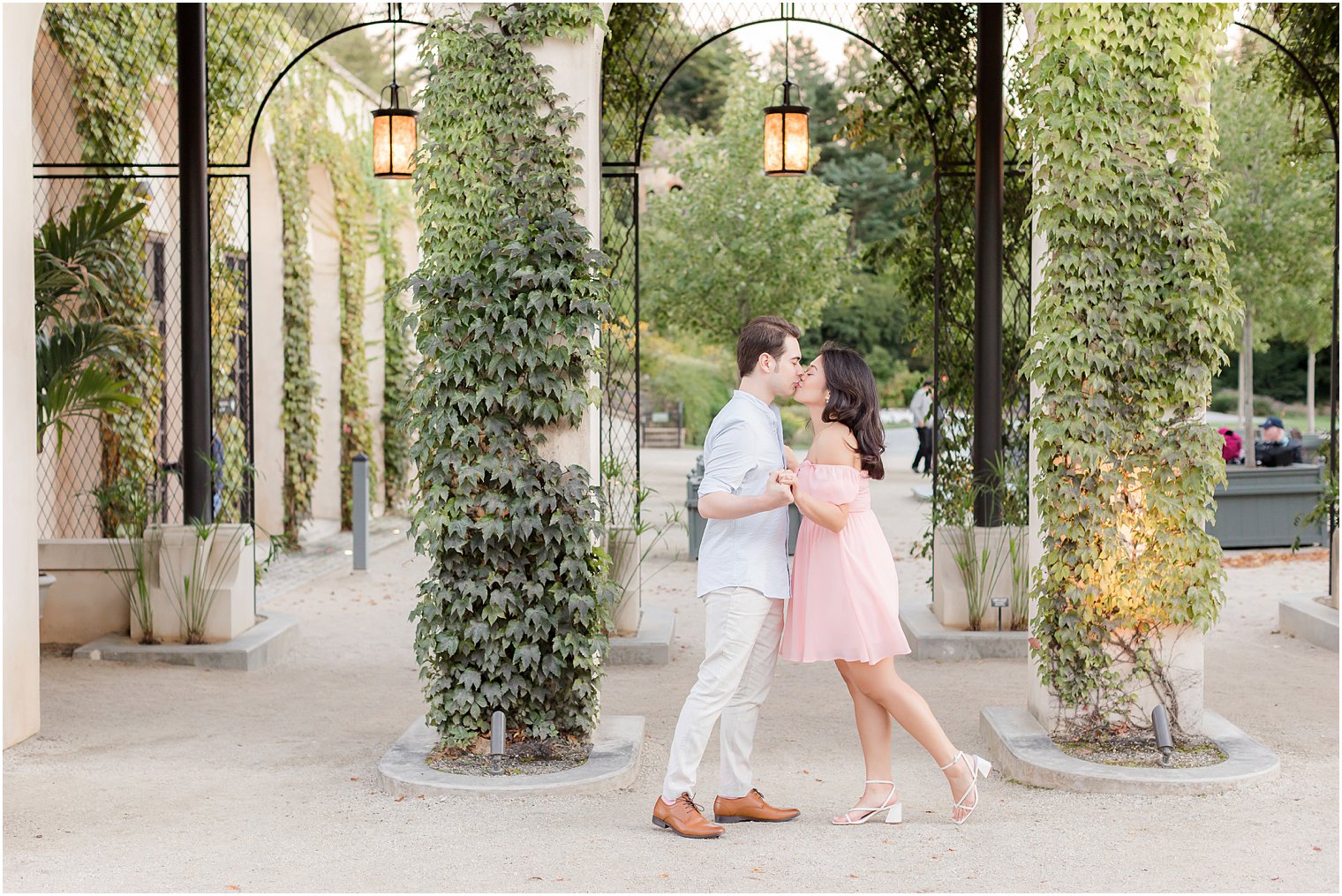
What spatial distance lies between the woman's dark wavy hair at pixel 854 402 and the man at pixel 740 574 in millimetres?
125

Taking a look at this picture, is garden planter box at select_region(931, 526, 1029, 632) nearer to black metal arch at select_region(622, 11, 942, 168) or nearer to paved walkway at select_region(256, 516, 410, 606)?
black metal arch at select_region(622, 11, 942, 168)

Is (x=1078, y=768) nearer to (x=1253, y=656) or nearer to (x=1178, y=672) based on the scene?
(x=1178, y=672)

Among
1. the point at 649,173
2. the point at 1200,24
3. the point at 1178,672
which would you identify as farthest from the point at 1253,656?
the point at 649,173

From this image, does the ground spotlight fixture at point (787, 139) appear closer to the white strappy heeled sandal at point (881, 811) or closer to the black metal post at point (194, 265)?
the black metal post at point (194, 265)

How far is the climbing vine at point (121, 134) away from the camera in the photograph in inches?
352

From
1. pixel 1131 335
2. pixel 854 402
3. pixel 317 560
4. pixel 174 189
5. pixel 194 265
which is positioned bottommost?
pixel 317 560

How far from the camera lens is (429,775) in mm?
5145

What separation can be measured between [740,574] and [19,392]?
131 inches

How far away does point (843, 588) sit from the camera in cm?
461

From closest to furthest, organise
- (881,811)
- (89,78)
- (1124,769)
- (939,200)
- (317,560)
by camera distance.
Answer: (881,811) < (1124,769) < (939,200) < (89,78) < (317,560)

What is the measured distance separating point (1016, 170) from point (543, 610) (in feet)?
16.2

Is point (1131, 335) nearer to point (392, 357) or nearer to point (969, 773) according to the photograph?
point (969, 773)

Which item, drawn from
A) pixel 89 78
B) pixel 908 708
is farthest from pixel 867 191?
pixel 908 708

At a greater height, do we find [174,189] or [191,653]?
[174,189]
